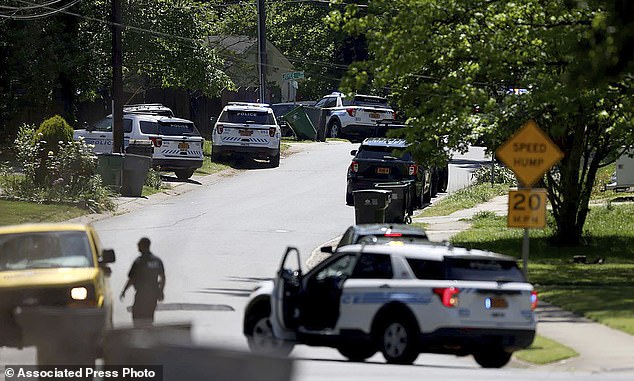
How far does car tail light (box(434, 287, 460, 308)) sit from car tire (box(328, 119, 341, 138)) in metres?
41.9

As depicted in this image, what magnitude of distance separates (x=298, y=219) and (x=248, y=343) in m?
17.5

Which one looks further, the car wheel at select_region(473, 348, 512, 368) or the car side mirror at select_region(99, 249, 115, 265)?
the car side mirror at select_region(99, 249, 115, 265)

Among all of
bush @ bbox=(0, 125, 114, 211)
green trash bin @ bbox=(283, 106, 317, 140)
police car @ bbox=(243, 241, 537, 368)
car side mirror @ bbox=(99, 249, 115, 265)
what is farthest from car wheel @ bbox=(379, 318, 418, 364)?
green trash bin @ bbox=(283, 106, 317, 140)

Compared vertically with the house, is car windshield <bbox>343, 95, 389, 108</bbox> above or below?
below

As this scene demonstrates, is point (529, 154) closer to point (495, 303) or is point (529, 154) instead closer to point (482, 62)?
point (495, 303)

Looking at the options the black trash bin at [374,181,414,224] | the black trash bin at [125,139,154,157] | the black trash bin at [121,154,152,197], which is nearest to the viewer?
the black trash bin at [374,181,414,224]

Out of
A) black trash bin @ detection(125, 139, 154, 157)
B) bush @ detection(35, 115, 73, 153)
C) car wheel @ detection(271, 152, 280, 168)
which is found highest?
bush @ detection(35, 115, 73, 153)

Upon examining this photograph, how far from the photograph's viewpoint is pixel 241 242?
27.7 m

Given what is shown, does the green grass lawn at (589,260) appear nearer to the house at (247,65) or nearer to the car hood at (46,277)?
the car hood at (46,277)

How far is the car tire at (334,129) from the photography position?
5618 cm

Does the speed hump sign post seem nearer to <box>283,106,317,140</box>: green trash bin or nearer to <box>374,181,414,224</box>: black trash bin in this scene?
<box>374,181,414,224</box>: black trash bin

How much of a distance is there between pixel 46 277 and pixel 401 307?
13.5ft

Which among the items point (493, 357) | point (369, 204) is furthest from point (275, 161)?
point (493, 357)

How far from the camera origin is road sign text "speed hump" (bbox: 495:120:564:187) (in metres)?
18.4
